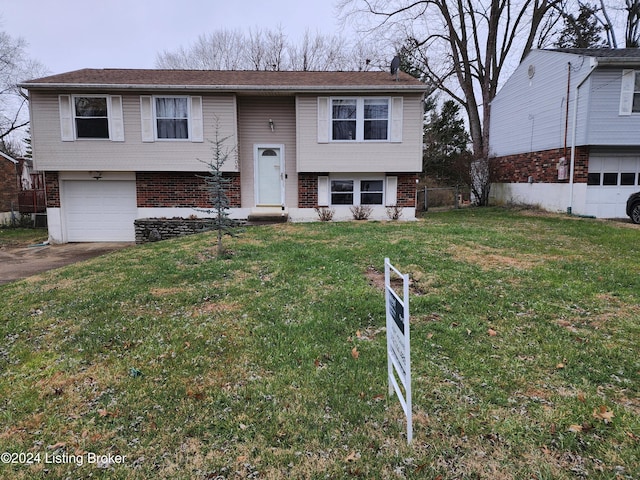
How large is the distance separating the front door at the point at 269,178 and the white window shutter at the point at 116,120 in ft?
14.7

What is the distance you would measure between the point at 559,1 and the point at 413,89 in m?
15.8

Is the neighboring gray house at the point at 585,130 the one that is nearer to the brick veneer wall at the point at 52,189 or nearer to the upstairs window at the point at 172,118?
the upstairs window at the point at 172,118

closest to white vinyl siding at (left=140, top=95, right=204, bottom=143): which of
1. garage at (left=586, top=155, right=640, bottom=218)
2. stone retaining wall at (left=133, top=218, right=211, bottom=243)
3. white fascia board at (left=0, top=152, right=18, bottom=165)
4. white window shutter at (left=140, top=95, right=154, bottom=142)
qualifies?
white window shutter at (left=140, top=95, right=154, bottom=142)

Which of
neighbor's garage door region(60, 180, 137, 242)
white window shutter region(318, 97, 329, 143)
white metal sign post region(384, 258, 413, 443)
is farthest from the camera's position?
neighbor's garage door region(60, 180, 137, 242)

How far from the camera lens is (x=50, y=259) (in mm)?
10641

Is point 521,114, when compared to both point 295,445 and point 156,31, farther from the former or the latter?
point 156,31

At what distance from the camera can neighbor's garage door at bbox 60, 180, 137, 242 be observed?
13.6 metres

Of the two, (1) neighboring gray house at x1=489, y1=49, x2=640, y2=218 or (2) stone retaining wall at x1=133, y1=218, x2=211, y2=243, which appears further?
(1) neighboring gray house at x1=489, y1=49, x2=640, y2=218

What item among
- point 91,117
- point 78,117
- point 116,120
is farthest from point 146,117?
point 78,117

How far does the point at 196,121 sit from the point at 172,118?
820 millimetres

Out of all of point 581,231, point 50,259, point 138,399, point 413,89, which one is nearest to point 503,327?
point 138,399

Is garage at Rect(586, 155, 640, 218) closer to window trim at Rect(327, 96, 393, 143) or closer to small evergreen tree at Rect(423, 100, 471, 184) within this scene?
window trim at Rect(327, 96, 393, 143)

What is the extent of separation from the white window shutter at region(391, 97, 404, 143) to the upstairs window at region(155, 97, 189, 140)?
22.1 ft

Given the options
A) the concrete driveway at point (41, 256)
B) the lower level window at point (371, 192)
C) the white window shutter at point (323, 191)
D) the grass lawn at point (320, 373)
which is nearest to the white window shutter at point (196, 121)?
the white window shutter at point (323, 191)
